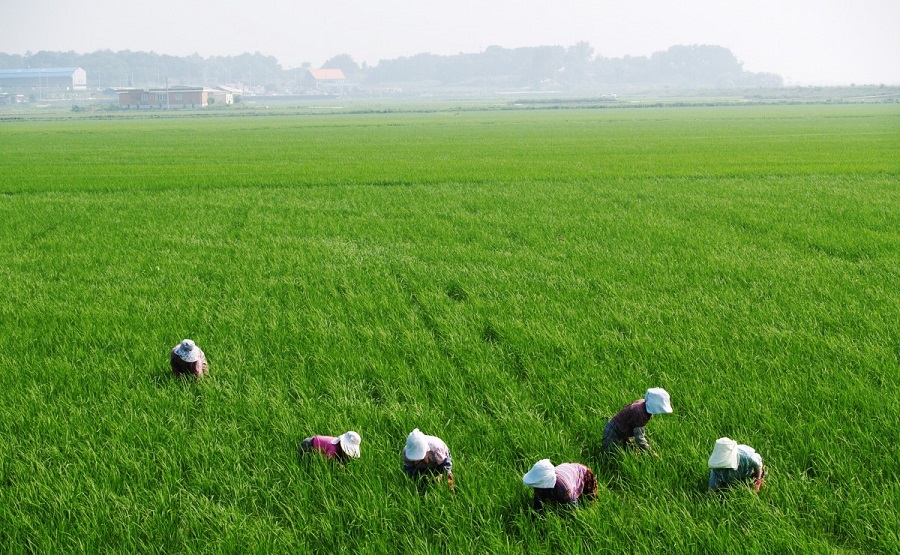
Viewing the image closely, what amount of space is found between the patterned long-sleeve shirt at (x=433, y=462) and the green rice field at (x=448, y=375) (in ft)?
0.25

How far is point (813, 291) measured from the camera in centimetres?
545

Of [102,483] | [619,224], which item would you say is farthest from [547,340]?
[619,224]

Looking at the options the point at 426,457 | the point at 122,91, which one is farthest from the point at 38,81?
the point at 426,457

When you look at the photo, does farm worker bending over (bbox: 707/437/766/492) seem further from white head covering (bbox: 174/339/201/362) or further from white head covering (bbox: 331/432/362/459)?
white head covering (bbox: 174/339/201/362)

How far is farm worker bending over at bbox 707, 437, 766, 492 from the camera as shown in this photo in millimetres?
2248

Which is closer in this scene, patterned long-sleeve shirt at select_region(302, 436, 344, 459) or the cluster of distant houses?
patterned long-sleeve shirt at select_region(302, 436, 344, 459)

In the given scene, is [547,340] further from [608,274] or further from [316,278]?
[316,278]

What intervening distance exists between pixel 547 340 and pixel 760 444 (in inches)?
62.3

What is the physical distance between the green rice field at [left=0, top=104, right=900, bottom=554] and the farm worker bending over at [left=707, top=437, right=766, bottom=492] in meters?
0.06

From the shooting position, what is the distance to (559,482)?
2275mm

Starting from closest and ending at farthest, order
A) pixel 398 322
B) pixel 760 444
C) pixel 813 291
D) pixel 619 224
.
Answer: pixel 760 444 → pixel 398 322 → pixel 813 291 → pixel 619 224

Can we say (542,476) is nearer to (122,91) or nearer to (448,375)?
(448,375)

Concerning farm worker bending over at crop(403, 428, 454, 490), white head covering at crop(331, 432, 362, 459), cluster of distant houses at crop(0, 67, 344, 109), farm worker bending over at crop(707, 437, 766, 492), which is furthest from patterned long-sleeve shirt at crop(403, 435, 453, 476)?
cluster of distant houses at crop(0, 67, 344, 109)

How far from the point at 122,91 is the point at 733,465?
10974 cm
